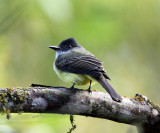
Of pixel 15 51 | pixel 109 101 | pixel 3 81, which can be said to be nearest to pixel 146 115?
pixel 109 101

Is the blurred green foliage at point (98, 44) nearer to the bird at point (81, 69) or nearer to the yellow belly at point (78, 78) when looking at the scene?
the bird at point (81, 69)

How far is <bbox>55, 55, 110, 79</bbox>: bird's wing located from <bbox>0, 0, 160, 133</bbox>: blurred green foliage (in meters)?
1.32

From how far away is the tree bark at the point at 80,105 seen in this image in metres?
2.89

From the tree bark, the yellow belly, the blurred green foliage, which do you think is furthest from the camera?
the blurred green foliage

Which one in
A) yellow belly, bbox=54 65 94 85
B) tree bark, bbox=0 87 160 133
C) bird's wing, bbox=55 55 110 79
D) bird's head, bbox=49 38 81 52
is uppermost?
bird's head, bbox=49 38 81 52

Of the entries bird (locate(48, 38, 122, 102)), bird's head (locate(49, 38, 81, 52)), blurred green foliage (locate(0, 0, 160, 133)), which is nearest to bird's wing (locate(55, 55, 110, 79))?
bird (locate(48, 38, 122, 102))

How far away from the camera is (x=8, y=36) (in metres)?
6.74

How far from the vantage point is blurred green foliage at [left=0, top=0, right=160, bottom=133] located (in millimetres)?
5914

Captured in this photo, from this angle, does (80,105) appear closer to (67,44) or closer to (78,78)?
(78,78)

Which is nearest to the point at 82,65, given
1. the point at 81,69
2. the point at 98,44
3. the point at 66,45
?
the point at 81,69

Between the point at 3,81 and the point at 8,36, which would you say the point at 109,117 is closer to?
the point at 3,81

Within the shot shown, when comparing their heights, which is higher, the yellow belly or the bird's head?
the bird's head

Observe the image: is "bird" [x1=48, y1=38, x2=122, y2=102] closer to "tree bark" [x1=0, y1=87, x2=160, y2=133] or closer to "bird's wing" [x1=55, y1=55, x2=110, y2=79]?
"bird's wing" [x1=55, y1=55, x2=110, y2=79]

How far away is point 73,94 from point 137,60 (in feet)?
14.1
